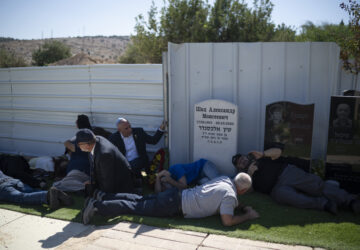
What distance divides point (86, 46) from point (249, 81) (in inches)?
2082

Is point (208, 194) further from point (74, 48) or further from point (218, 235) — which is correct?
point (74, 48)

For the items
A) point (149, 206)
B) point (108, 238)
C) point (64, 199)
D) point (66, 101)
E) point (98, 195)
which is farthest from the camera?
point (66, 101)

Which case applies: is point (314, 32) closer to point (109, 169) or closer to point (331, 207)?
point (331, 207)

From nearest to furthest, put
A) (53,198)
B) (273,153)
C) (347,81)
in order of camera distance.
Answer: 1. (53,198)
2. (273,153)
3. (347,81)

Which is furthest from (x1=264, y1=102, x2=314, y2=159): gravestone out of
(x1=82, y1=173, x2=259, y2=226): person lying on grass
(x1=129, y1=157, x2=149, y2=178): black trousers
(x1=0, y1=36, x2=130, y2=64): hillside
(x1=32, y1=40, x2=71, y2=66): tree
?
(x1=0, y1=36, x2=130, y2=64): hillside

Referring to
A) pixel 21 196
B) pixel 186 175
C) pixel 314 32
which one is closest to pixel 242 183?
pixel 186 175

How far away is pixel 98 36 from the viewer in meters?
64.4

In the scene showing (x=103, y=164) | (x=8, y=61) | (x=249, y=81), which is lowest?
(x=103, y=164)

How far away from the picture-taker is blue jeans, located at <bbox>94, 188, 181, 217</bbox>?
4191 mm

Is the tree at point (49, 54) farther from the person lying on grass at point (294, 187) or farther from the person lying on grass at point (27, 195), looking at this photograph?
the person lying on grass at point (294, 187)

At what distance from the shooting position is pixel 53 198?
4.75 metres

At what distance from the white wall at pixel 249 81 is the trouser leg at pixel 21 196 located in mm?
2563

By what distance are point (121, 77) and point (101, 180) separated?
3.14 metres

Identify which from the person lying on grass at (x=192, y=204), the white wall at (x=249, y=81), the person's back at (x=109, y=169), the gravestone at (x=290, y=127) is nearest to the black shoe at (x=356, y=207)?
the gravestone at (x=290, y=127)
